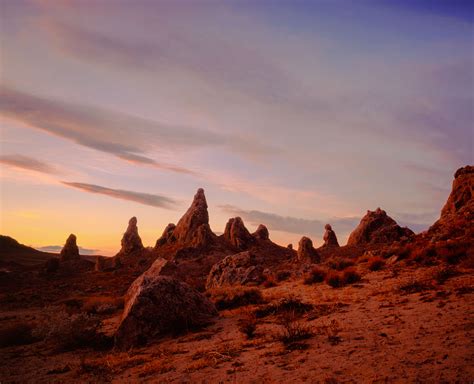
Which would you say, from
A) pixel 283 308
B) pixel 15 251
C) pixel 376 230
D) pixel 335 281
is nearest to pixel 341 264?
pixel 335 281

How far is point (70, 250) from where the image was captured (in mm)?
69438

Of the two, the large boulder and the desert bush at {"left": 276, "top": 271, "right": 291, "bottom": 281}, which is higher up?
the large boulder

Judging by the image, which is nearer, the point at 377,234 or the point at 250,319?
the point at 250,319

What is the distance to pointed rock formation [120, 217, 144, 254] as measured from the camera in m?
79.3

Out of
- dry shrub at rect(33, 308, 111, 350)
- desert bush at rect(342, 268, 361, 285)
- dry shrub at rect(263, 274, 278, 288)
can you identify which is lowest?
dry shrub at rect(33, 308, 111, 350)

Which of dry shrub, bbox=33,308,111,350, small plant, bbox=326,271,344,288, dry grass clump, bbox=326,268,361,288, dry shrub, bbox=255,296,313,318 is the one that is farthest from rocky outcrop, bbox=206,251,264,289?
dry shrub, bbox=33,308,111,350

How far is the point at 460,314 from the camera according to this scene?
8164 millimetres

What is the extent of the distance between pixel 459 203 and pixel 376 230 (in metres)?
33.7

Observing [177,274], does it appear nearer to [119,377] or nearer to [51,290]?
[51,290]

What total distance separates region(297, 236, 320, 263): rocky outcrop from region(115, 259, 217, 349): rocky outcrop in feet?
135

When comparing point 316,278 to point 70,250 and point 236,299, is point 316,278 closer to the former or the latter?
point 236,299

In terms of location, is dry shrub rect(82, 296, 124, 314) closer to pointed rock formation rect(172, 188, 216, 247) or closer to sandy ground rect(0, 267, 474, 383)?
sandy ground rect(0, 267, 474, 383)

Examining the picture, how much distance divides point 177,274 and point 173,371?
41987 millimetres

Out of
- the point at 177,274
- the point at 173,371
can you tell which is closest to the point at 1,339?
the point at 173,371
